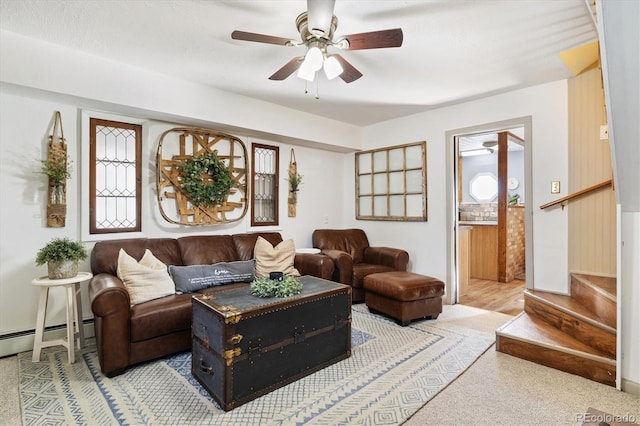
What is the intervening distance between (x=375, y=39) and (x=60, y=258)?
9.18 ft

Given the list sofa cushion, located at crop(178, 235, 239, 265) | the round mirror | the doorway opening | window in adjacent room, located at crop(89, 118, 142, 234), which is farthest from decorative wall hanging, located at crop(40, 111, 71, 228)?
the round mirror

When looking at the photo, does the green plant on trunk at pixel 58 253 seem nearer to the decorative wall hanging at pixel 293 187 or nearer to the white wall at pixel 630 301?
the decorative wall hanging at pixel 293 187

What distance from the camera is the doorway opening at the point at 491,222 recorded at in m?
3.97

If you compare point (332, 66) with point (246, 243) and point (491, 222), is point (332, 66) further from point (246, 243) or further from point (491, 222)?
point (491, 222)

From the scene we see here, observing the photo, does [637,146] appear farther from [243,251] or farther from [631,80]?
[243,251]

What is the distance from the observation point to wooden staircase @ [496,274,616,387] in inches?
89.3

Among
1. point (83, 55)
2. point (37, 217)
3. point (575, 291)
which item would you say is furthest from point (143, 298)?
point (575, 291)

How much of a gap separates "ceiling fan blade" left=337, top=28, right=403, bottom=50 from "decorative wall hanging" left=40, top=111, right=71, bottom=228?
2.65 meters

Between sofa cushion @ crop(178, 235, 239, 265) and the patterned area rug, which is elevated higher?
sofa cushion @ crop(178, 235, 239, 265)

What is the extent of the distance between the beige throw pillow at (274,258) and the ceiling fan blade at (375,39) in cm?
228

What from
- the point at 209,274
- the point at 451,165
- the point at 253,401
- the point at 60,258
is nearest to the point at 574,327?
the point at 451,165

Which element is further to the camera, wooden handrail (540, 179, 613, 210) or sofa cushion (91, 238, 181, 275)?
wooden handrail (540, 179, 613, 210)

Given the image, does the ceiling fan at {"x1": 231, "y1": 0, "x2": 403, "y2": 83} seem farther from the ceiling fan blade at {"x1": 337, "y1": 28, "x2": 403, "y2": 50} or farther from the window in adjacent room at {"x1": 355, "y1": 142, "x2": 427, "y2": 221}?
the window in adjacent room at {"x1": 355, "y1": 142, "x2": 427, "y2": 221}


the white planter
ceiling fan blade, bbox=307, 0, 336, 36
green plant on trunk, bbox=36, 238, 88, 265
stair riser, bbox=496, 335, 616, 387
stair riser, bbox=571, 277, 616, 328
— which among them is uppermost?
ceiling fan blade, bbox=307, 0, 336, 36
